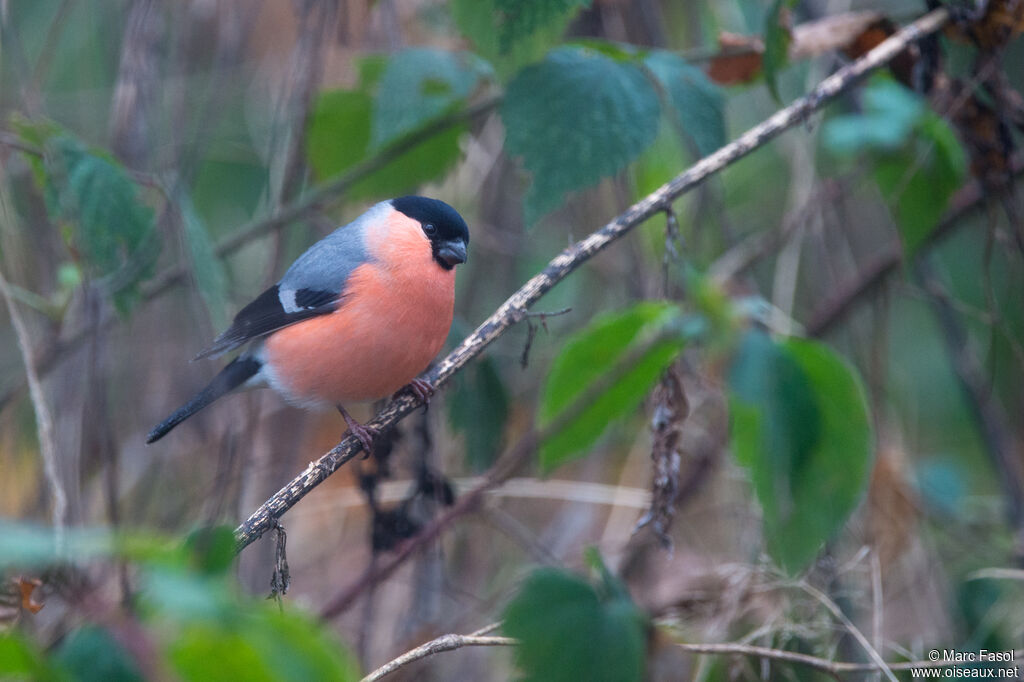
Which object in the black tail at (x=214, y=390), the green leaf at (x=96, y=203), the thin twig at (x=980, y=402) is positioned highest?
the green leaf at (x=96, y=203)

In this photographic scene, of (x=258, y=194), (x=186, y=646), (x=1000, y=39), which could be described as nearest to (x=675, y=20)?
(x=1000, y=39)

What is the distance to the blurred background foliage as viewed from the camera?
1.78 m

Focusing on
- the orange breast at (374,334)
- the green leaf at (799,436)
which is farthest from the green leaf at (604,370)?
the orange breast at (374,334)

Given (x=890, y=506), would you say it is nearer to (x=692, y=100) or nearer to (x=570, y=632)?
(x=692, y=100)

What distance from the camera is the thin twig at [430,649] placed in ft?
5.90

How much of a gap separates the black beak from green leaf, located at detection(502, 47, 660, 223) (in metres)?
0.53

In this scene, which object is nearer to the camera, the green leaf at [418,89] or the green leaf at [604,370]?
the green leaf at [604,370]

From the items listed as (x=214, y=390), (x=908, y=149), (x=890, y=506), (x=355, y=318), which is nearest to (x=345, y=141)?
(x=355, y=318)

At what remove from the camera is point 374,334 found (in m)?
2.76

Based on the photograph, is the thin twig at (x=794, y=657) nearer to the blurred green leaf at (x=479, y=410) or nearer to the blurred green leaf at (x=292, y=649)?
the blurred green leaf at (x=479, y=410)

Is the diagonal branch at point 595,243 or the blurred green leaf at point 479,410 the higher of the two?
the diagonal branch at point 595,243

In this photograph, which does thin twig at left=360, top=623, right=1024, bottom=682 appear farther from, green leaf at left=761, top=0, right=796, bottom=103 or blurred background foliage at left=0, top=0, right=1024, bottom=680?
green leaf at left=761, top=0, right=796, bottom=103

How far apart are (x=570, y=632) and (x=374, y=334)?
137 centimetres

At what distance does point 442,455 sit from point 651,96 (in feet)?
7.11
